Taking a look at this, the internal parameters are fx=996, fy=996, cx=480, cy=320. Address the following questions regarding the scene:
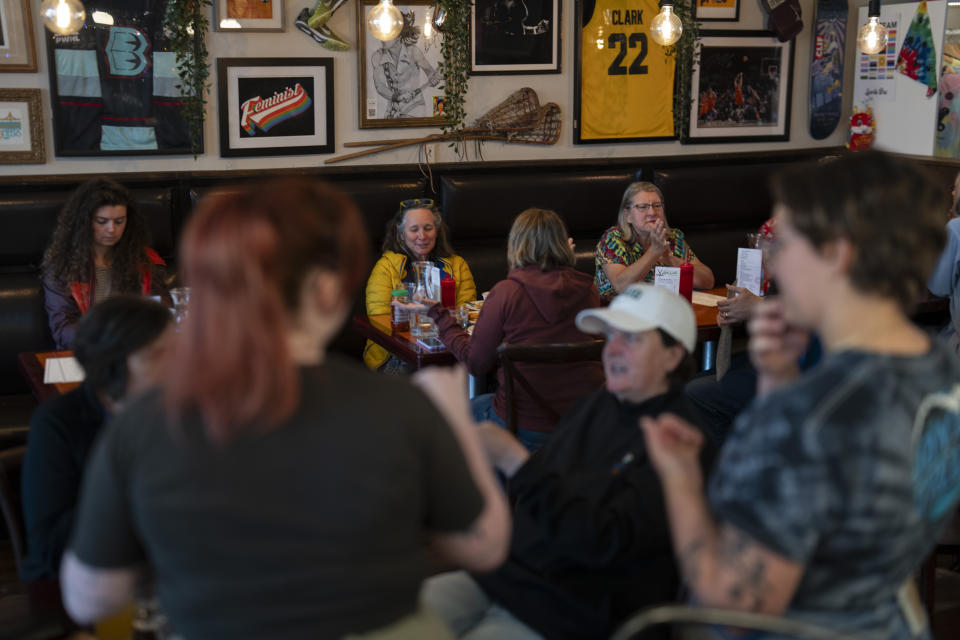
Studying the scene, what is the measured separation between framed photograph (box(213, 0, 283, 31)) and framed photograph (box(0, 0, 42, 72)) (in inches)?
33.7

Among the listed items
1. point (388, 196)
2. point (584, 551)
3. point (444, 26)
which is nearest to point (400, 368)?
point (388, 196)

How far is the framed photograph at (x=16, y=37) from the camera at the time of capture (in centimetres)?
459

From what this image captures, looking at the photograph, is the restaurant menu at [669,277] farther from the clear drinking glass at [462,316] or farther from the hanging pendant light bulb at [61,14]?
the hanging pendant light bulb at [61,14]

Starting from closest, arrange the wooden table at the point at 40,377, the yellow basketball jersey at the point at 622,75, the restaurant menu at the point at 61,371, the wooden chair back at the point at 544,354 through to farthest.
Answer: the wooden chair back at the point at 544,354
the wooden table at the point at 40,377
the restaurant menu at the point at 61,371
the yellow basketball jersey at the point at 622,75

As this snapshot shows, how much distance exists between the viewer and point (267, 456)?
118 centimetres

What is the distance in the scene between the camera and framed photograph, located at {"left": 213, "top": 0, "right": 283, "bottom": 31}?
4.95 meters

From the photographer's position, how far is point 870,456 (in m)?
1.23

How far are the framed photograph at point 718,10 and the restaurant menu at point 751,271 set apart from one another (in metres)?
2.47

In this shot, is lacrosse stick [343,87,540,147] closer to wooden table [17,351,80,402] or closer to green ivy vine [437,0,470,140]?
green ivy vine [437,0,470,140]

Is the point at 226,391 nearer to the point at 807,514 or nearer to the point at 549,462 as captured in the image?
the point at 807,514

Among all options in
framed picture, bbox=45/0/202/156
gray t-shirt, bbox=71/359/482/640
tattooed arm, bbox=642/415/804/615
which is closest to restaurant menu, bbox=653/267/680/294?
framed picture, bbox=45/0/202/156

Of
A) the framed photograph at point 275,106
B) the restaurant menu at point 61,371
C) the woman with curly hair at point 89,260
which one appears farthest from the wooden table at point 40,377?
the framed photograph at point 275,106

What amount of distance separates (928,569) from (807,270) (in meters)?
1.64

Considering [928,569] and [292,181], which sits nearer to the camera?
[292,181]
